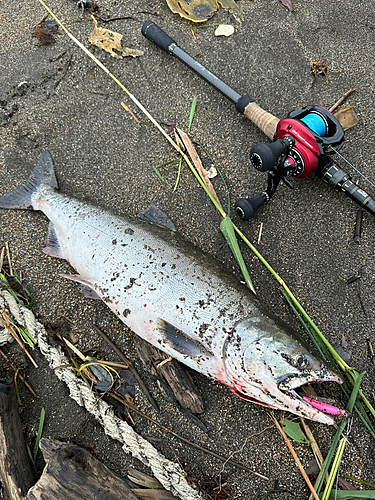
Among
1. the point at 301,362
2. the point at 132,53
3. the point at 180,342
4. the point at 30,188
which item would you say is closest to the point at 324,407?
the point at 301,362

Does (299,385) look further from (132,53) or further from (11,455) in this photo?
(132,53)

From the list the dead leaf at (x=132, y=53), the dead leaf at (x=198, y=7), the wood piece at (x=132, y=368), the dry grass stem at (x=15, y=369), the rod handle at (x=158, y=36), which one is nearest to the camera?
the wood piece at (x=132, y=368)

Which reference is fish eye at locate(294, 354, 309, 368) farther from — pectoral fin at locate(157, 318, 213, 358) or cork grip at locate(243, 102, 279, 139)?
cork grip at locate(243, 102, 279, 139)

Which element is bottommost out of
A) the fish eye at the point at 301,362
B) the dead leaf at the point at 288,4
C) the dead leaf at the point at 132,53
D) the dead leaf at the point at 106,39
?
the fish eye at the point at 301,362

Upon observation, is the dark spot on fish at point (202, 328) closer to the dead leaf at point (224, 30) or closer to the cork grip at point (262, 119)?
the cork grip at point (262, 119)

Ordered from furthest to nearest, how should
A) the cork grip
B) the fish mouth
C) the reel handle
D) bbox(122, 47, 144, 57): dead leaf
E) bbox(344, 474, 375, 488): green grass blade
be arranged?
bbox(122, 47, 144, 57): dead leaf < the cork grip < the reel handle < bbox(344, 474, 375, 488): green grass blade < the fish mouth

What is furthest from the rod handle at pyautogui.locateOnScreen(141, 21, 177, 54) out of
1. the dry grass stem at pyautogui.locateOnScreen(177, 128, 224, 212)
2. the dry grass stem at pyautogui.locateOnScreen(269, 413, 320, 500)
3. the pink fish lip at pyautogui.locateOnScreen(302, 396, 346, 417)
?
the dry grass stem at pyautogui.locateOnScreen(269, 413, 320, 500)

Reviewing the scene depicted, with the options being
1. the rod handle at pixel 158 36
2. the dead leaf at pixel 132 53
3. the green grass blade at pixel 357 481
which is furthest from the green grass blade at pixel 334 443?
the dead leaf at pixel 132 53
